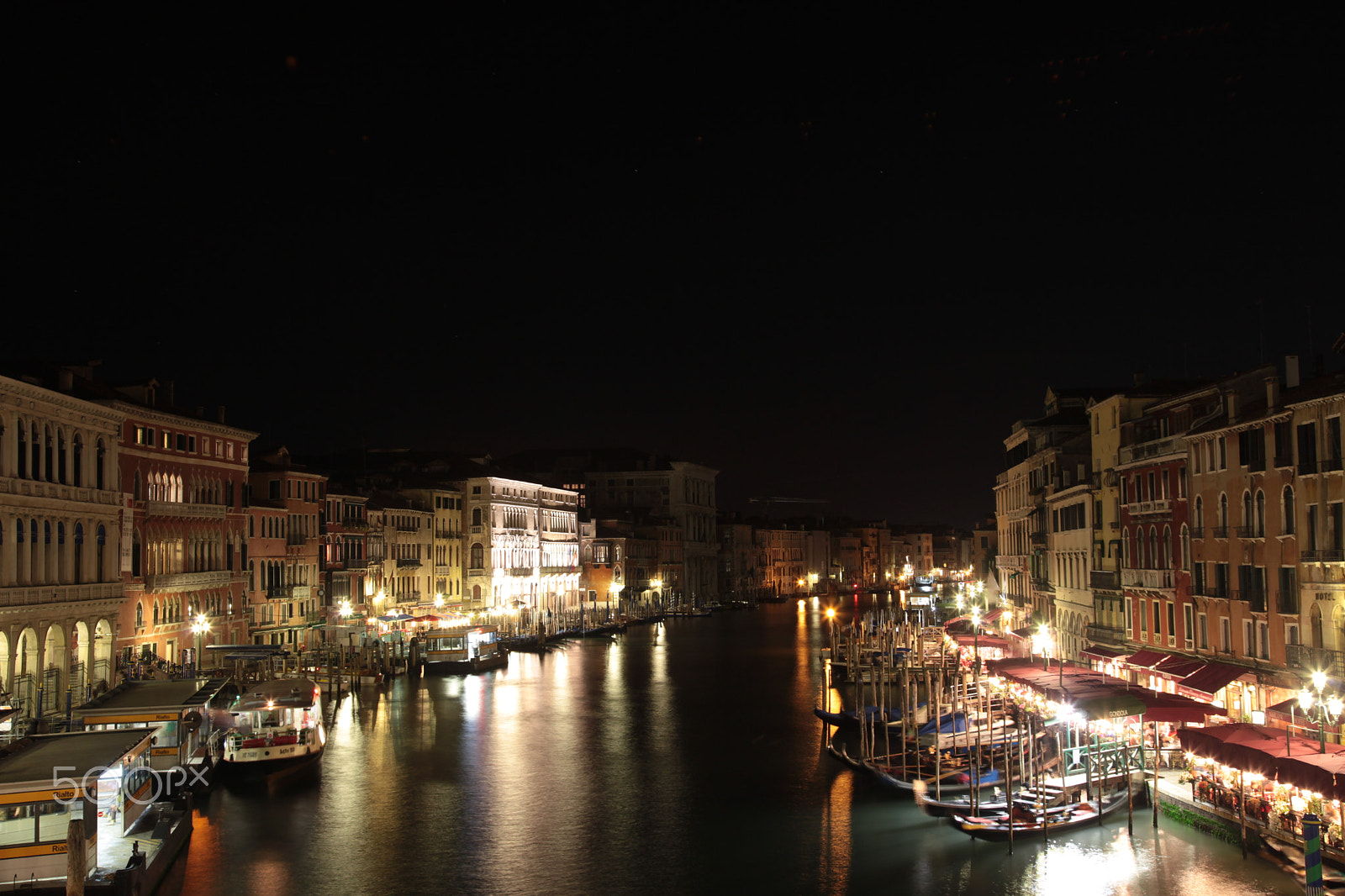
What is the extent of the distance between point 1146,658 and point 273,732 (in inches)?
737

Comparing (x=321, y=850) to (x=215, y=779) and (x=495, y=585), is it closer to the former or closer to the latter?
(x=215, y=779)

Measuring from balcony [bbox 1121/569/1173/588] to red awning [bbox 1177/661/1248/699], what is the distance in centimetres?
314

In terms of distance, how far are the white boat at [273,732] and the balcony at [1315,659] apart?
18.8 m

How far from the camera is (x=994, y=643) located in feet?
146

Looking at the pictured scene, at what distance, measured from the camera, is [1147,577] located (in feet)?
96.2

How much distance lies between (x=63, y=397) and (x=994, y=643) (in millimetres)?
30656

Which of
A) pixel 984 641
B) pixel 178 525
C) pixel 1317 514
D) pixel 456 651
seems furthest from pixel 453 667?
pixel 1317 514

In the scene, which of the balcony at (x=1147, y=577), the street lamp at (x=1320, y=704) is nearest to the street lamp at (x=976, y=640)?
the balcony at (x=1147, y=577)

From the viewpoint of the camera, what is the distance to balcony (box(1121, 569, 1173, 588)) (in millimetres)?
28219

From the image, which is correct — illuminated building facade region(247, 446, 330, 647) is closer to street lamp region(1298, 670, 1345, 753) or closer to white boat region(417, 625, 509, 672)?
white boat region(417, 625, 509, 672)

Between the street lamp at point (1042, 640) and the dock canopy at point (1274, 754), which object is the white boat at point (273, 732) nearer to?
the dock canopy at point (1274, 754)

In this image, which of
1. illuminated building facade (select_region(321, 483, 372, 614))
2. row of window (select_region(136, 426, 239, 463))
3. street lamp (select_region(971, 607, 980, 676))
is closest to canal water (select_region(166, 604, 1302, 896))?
street lamp (select_region(971, 607, 980, 676))

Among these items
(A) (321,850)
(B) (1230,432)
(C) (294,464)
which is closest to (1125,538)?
(B) (1230,432)

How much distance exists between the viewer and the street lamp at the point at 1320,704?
19.7m
